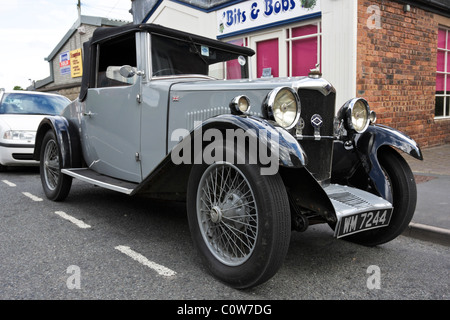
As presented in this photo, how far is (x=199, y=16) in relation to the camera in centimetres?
981

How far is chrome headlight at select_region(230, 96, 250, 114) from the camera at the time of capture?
2596 millimetres

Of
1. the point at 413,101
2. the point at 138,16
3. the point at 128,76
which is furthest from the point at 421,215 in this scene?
the point at 138,16

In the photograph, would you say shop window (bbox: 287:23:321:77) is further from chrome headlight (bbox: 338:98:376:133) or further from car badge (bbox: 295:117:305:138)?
car badge (bbox: 295:117:305:138)

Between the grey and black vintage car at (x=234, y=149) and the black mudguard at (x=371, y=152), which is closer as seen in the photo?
the grey and black vintage car at (x=234, y=149)

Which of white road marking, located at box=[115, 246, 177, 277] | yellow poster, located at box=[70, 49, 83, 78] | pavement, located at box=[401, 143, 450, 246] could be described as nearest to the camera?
white road marking, located at box=[115, 246, 177, 277]

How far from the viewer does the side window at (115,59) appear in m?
3.78

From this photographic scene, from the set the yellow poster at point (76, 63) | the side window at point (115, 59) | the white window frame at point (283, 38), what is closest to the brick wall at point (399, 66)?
the white window frame at point (283, 38)

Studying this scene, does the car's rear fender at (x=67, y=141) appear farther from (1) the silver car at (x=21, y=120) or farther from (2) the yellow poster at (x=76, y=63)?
(2) the yellow poster at (x=76, y=63)

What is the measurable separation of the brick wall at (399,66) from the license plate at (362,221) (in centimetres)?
458

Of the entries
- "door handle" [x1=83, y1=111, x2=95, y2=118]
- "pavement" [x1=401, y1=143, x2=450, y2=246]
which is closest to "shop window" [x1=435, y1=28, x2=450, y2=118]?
"pavement" [x1=401, y1=143, x2=450, y2=246]

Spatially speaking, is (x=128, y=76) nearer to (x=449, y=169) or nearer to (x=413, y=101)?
(x=449, y=169)

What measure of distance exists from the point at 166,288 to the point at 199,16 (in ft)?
28.0

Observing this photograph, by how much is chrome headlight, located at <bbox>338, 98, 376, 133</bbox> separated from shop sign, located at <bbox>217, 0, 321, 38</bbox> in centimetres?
471
